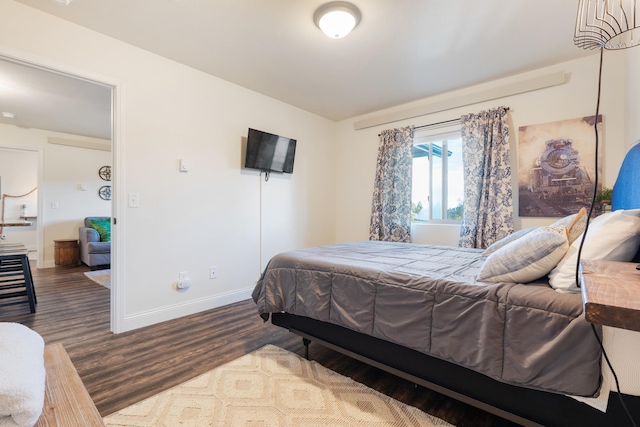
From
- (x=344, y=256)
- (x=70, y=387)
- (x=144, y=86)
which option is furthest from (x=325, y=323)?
(x=144, y=86)

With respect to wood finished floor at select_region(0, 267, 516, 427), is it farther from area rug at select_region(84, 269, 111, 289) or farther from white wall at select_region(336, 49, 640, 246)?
white wall at select_region(336, 49, 640, 246)

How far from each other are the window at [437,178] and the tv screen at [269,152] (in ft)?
5.65

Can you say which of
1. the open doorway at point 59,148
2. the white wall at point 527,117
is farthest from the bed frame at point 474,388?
the open doorway at point 59,148

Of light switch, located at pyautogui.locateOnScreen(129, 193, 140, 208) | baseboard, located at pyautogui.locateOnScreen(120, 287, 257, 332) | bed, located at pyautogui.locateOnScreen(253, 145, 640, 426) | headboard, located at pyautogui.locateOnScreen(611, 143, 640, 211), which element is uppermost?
headboard, located at pyautogui.locateOnScreen(611, 143, 640, 211)

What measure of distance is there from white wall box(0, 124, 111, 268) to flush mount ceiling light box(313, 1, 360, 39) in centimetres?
580

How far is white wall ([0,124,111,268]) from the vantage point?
502 cm

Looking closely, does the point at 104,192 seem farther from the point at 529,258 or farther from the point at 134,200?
the point at 529,258

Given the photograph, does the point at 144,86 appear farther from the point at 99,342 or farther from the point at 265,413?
the point at 265,413

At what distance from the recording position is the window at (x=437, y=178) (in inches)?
141

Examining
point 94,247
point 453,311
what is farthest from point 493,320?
point 94,247

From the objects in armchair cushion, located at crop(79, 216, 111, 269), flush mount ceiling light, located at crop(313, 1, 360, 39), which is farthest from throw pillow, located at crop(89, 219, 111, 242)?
flush mount ceiling light, located at crop(313, 1, 360, 39)

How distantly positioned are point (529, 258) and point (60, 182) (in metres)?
7.25

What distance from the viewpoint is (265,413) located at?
1.50 metres

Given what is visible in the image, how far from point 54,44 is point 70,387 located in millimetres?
2675
